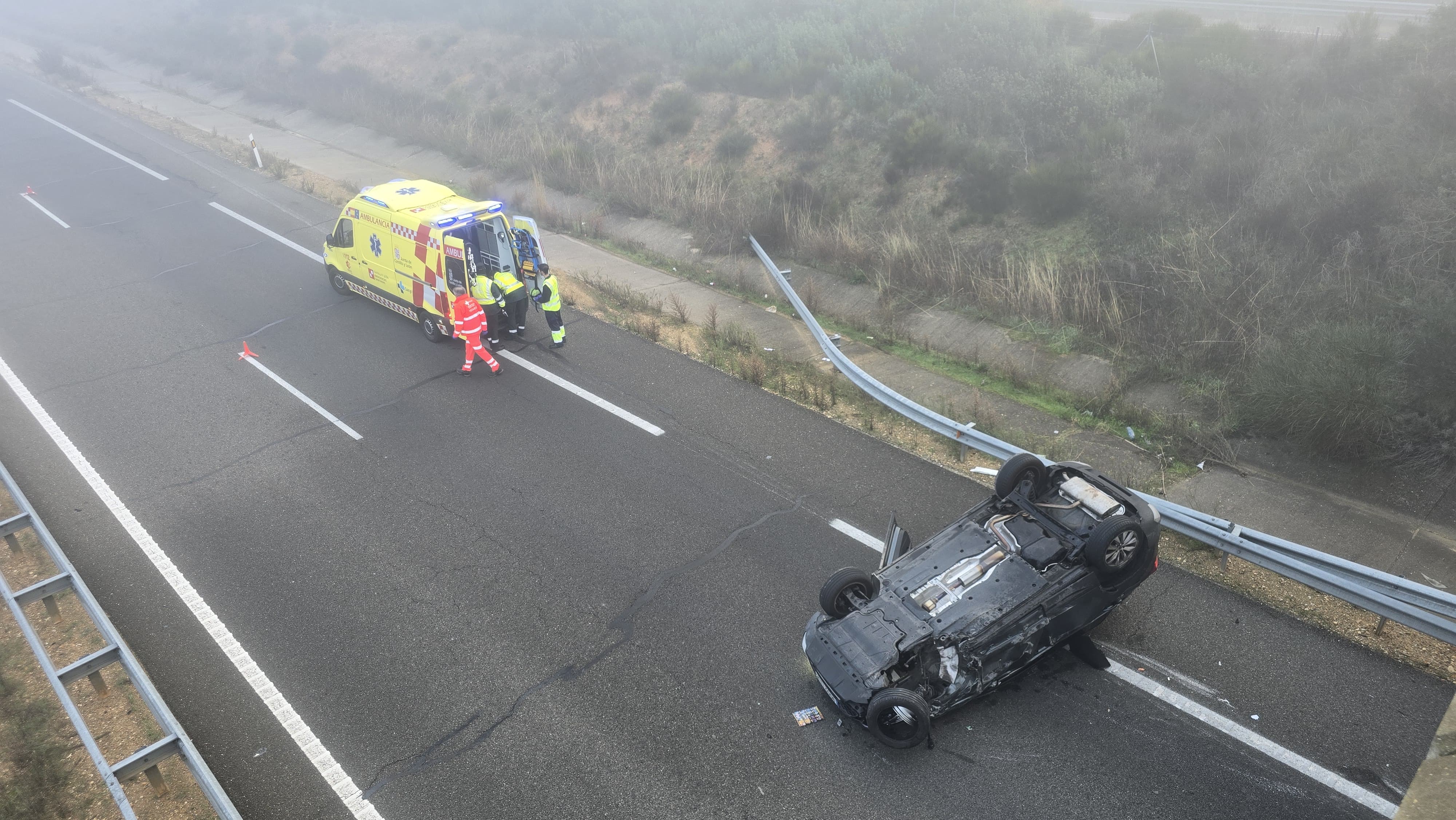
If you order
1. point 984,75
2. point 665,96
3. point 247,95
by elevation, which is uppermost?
point 984,75

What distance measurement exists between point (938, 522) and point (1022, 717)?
2.62 meters

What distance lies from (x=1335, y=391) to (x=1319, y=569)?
280 centimetres

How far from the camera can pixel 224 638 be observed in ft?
26.5

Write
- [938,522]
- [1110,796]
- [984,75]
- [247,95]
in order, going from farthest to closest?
[247,95] → [984,75] → [938,522] → [1110,796]

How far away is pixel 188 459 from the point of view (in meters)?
10.9

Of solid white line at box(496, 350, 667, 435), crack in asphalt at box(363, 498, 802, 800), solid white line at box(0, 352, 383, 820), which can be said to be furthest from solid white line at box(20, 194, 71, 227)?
crack in asphalt at box(363, 498, 802, 800)

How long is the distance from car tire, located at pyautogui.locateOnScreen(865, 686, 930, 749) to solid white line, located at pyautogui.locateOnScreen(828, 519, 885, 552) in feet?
7.69

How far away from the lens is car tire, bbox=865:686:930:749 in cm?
634

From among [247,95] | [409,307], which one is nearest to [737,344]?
[409,307]

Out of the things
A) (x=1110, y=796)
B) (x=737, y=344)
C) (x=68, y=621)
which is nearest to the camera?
(x=1110, y=796)

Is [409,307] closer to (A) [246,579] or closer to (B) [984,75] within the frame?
(A) [246,579]

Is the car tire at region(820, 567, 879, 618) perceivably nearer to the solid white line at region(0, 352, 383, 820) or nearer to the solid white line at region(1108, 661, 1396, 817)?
the solid white line at region(1108, 661, 1396, 817)

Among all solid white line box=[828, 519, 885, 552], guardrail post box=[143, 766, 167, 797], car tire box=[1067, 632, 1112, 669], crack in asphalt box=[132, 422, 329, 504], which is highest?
car tire box=[1067, 632, 1112, 669]

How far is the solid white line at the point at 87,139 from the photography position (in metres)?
24.1
